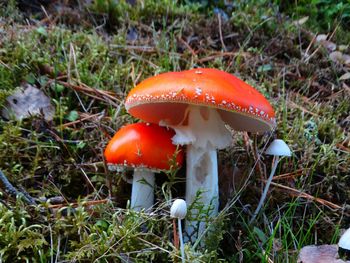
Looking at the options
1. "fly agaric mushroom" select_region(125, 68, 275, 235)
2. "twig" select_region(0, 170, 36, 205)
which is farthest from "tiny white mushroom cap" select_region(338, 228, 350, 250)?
"twig" select_region(0, 170, 36, 205)

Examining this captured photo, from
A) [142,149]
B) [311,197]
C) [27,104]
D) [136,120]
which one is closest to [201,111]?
[142,149]

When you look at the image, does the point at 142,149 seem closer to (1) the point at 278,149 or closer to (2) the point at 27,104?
(1) the point at 278,149

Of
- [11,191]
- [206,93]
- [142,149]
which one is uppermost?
[206,93]

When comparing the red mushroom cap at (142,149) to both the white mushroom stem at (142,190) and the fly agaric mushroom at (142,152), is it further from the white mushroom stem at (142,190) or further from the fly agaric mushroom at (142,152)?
the white mushroom stem at (142,190)

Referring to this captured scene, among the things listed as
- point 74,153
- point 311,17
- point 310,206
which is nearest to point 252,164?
point 310,206

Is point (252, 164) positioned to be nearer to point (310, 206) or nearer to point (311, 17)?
point (310, 206)

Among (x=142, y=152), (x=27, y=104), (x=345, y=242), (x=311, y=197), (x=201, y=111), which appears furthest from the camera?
(x=27, y=104)

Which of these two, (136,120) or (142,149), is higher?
(136,120)

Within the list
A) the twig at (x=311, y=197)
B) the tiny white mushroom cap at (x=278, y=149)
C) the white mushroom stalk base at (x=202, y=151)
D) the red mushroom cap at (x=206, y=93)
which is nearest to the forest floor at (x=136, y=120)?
the twig at (x=311, y=197)
